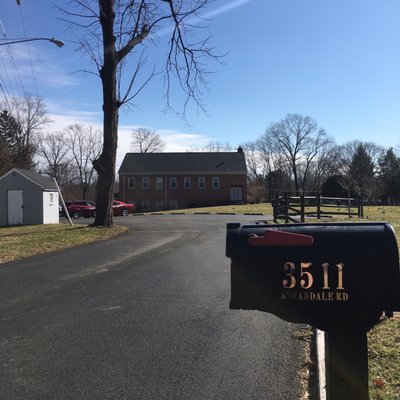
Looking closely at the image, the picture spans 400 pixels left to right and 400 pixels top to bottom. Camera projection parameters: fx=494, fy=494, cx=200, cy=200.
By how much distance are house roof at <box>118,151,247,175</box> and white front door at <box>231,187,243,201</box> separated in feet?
7.18

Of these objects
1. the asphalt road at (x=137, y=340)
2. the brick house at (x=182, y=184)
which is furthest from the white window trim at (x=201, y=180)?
the asphalt road at (x=137, y=340)

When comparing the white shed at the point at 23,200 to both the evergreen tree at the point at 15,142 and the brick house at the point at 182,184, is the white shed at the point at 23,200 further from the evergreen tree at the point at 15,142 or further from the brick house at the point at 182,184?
the evergreen tree at the point at 15,142

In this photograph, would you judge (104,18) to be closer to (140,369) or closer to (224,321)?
(224,321)

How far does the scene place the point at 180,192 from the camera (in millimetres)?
64312

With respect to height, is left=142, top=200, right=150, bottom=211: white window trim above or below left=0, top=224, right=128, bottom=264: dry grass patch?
above

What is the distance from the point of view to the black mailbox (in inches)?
88.1

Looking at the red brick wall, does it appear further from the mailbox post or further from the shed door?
the mailbox post

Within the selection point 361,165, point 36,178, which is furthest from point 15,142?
point 361,165

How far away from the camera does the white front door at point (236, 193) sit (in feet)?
208

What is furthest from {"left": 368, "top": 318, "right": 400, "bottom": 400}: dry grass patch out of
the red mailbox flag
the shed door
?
the shed door

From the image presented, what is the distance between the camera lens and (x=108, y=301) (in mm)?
7348

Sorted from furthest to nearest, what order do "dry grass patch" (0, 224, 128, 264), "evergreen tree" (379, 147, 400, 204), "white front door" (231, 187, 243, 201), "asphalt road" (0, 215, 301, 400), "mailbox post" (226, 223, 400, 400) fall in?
"evergreen tree" (379, 147, 400, 204), "white front door" (231, 187, 243, 201), "dry grass patch" (0, 224, 128, 264), "asphalt road" (0, 215, 301, 400), "mailbox post" (226, 223, 400, 400)

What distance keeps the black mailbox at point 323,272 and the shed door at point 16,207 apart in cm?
2928

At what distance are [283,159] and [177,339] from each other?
9368 cm
